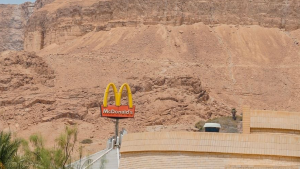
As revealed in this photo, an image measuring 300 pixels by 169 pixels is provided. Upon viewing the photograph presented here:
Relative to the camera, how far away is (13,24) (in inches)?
5246

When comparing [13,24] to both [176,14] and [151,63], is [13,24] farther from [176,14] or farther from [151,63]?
[151,63]

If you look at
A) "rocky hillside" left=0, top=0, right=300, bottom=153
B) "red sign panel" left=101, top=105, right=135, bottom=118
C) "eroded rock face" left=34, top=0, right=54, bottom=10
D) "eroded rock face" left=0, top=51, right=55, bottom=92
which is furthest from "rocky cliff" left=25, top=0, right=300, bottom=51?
"red sign panel" left=101, top=105, right=135, bottom=118

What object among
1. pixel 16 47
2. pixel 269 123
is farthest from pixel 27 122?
pixel 16 47

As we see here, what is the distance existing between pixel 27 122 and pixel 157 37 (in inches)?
971

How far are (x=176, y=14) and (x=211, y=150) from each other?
65.5 metres

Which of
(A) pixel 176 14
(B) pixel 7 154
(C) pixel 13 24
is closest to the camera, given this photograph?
(B) pixel 7 154

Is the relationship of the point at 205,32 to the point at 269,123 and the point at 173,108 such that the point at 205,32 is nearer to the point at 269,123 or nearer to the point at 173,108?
the point at 173,108

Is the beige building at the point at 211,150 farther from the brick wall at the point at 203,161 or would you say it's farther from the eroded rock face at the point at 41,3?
the eroded rock face at the point at 41,3

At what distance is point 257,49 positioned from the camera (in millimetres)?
89000

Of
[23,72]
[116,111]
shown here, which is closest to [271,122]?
[116,111]

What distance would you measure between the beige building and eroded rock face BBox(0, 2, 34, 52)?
10363 centimetres

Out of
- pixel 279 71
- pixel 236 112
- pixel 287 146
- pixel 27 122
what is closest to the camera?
pixel 287 146

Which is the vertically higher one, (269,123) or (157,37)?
(157,37)

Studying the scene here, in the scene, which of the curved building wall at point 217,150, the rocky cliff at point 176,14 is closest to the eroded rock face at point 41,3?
the rocky cliff at point 176,14
